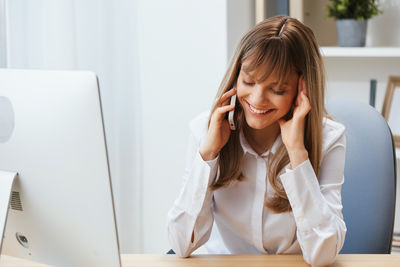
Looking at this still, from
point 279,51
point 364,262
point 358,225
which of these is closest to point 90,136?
point 279,51

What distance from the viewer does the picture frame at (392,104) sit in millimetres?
2451

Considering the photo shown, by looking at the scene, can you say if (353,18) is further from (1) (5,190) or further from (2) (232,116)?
(1) (5,190)

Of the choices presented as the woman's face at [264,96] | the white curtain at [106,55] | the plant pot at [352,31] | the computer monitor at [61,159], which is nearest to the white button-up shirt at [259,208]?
the woman's face at [264,96]

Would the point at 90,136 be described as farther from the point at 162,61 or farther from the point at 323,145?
the point at 162,61

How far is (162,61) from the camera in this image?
246cm

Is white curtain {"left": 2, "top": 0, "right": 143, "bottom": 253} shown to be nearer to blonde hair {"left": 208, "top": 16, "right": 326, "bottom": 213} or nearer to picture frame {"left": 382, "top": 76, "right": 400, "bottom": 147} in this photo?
blonde hair {"left": 208, "top": 16, "right": 326, "bottom": 213}

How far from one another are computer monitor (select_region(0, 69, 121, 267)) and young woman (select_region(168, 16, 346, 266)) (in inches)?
15.7

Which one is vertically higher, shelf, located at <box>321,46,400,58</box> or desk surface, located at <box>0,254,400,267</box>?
shelf, located at <box>321,46,400,58</box>

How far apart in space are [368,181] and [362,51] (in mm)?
877

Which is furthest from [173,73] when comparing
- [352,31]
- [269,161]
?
[269,161]

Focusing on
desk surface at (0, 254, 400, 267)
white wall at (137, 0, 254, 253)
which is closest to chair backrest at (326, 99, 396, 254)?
desk surface at (0, 254, 400, 267)

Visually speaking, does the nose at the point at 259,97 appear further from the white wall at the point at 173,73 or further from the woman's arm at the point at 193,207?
the white wall at the point at 173,73

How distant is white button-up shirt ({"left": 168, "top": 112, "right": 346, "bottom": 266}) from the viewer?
136 cm

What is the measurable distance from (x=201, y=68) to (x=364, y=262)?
1.26 meters
